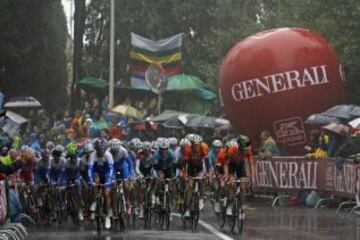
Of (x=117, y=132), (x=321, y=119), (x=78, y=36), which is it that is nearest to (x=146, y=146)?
(x=321, y=119)

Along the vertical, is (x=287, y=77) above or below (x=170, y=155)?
above

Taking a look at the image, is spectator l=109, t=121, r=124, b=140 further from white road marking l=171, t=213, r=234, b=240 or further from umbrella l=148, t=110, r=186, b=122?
white road marking l=171, t=213, r=234, b=240

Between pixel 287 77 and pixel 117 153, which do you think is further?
pixel 287 77

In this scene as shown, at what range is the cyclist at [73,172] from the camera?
20969 mm

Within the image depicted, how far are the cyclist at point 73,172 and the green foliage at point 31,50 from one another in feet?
56.4

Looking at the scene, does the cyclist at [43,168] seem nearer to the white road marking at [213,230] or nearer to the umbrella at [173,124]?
the white road marking at [213,230]

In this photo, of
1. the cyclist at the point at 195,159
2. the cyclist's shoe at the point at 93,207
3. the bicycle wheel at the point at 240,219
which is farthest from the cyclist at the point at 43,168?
the bicycle wheel at the point at 240,219

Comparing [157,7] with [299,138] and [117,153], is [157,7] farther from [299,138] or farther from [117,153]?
[117,153]

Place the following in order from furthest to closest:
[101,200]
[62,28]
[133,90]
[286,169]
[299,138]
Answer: [62,28], [133,90], [299,138], [286,169], [101,200]

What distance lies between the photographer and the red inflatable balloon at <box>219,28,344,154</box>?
3038 cm

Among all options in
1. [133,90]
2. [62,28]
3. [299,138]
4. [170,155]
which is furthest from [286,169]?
[62,28]

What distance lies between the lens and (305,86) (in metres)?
30.3

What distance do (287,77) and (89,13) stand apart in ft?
75.6

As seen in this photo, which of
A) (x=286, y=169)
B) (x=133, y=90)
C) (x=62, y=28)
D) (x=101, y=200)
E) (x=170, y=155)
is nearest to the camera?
(x=101, y=200)
